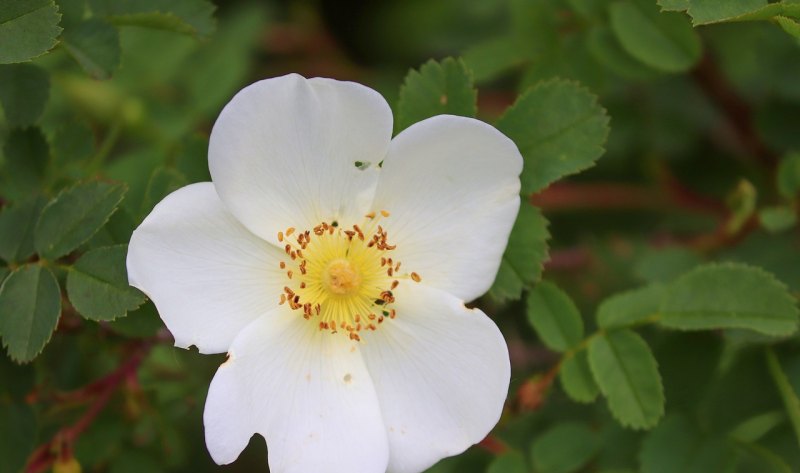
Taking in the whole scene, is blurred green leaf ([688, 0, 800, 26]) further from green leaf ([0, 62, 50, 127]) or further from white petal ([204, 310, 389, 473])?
green leaf ([0, 62, 50, 127])

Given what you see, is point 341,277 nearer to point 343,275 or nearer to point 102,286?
point 343,275

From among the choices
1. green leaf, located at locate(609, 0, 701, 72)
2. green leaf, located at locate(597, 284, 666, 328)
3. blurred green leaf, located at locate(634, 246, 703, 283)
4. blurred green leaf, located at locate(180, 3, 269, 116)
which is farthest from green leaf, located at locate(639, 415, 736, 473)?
blurred green leaf, located at locate(180, 3, 269, 116)

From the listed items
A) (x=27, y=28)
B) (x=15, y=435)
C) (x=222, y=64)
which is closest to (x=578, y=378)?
(x=15, y=435)

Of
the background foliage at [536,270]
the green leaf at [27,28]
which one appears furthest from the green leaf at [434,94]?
the green leaf at [27,28]

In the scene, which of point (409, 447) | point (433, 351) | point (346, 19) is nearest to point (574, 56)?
point (433, 351)

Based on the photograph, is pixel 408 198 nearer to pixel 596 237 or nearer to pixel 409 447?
pixel 409 447
